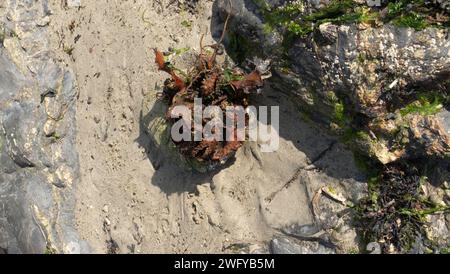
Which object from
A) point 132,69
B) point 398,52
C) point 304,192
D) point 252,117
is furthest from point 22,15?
point 398,52

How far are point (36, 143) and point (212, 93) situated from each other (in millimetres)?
2716

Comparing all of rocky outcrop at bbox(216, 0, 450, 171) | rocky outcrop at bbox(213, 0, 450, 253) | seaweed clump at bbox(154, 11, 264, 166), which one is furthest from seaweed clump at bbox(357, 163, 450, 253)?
seaweed clump at bbox(154, 11, 264, 166)

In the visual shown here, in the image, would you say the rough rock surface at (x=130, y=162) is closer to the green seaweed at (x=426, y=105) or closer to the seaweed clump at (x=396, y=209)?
the seaweed clump at (x=396, y=209)

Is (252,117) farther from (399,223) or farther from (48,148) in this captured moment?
(48,148)

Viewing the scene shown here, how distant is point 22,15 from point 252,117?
365 centimetres

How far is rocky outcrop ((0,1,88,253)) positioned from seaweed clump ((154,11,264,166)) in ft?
6.23

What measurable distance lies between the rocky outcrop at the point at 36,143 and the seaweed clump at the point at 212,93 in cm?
190

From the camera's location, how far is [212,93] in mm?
5258

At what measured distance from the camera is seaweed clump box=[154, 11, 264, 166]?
5215 millimetres

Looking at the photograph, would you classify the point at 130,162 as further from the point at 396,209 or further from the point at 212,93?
the point at 396,209

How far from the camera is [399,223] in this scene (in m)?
5.05

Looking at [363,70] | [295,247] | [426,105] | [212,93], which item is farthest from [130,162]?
[426,105]

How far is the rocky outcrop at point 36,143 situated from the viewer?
635 cm
